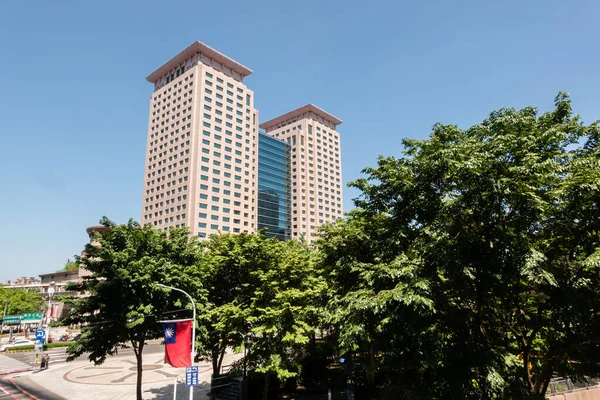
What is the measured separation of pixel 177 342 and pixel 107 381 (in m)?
22.1

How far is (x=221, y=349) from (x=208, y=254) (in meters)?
6.90

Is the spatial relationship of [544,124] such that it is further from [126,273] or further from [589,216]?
[126,273]

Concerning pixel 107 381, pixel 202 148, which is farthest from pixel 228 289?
→ pixel 202 148

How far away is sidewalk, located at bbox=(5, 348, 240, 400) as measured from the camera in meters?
29.2

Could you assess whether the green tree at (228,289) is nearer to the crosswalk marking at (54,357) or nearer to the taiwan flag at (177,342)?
the taiwan flag at (177,342)

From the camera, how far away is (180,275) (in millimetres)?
21891

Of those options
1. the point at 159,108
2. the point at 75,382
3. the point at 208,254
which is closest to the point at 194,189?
the point at 159,108

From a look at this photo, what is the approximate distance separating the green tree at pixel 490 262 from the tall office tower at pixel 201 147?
3320 inches

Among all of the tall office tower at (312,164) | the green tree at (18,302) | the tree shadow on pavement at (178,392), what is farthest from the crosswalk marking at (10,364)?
the tall office tower at (312,164)

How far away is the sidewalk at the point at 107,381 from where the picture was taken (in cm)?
2920

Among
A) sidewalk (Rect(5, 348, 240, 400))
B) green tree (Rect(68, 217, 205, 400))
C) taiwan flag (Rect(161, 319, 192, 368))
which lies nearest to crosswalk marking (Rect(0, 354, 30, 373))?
sidewalk (Rect(5, 348, 240, 400))

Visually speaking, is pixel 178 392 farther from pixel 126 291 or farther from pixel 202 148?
pixel 202 148

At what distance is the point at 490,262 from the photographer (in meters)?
12.8

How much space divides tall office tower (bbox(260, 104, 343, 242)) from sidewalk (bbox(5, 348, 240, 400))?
98.4 m
